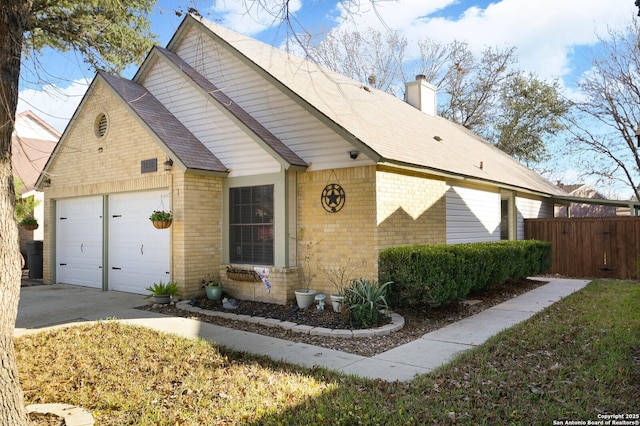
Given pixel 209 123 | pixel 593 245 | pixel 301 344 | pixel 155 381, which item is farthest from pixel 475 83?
pixel 155 381

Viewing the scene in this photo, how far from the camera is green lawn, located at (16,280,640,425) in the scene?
4145 mm

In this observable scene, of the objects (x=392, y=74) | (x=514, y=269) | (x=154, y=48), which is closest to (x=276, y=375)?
(x=514, y=269)

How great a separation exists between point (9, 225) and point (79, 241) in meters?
9.90

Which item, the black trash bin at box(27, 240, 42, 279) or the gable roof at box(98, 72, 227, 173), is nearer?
the gable roof at box(98, 72, 227, 173)

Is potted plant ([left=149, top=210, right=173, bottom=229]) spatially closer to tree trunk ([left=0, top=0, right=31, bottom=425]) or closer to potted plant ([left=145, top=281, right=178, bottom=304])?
potted plant ([left=145, top=281, right=178, bottom=304])

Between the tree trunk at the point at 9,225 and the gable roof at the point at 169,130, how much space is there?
563 cm

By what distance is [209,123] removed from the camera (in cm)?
1083

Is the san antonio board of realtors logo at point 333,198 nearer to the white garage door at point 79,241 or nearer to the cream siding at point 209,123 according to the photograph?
the cream siding at point 209,123

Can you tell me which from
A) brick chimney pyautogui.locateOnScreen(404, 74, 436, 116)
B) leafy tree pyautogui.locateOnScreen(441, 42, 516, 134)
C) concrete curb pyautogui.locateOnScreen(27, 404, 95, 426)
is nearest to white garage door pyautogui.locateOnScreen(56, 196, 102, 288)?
concrete curb pyautogui.locateOnScreen(27, 404, 95, 426)

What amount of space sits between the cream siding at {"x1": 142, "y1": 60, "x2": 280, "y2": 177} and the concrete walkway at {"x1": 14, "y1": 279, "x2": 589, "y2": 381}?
361 cm

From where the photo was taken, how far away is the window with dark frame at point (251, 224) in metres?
9.87

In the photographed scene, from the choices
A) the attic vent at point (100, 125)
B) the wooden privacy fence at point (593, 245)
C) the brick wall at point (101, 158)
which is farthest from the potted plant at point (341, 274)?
the wooden privacy fence at point (593, 245)

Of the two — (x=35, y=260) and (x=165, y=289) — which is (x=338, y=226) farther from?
(x=35, y=260)

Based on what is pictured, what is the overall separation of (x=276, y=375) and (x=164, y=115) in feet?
27.0
